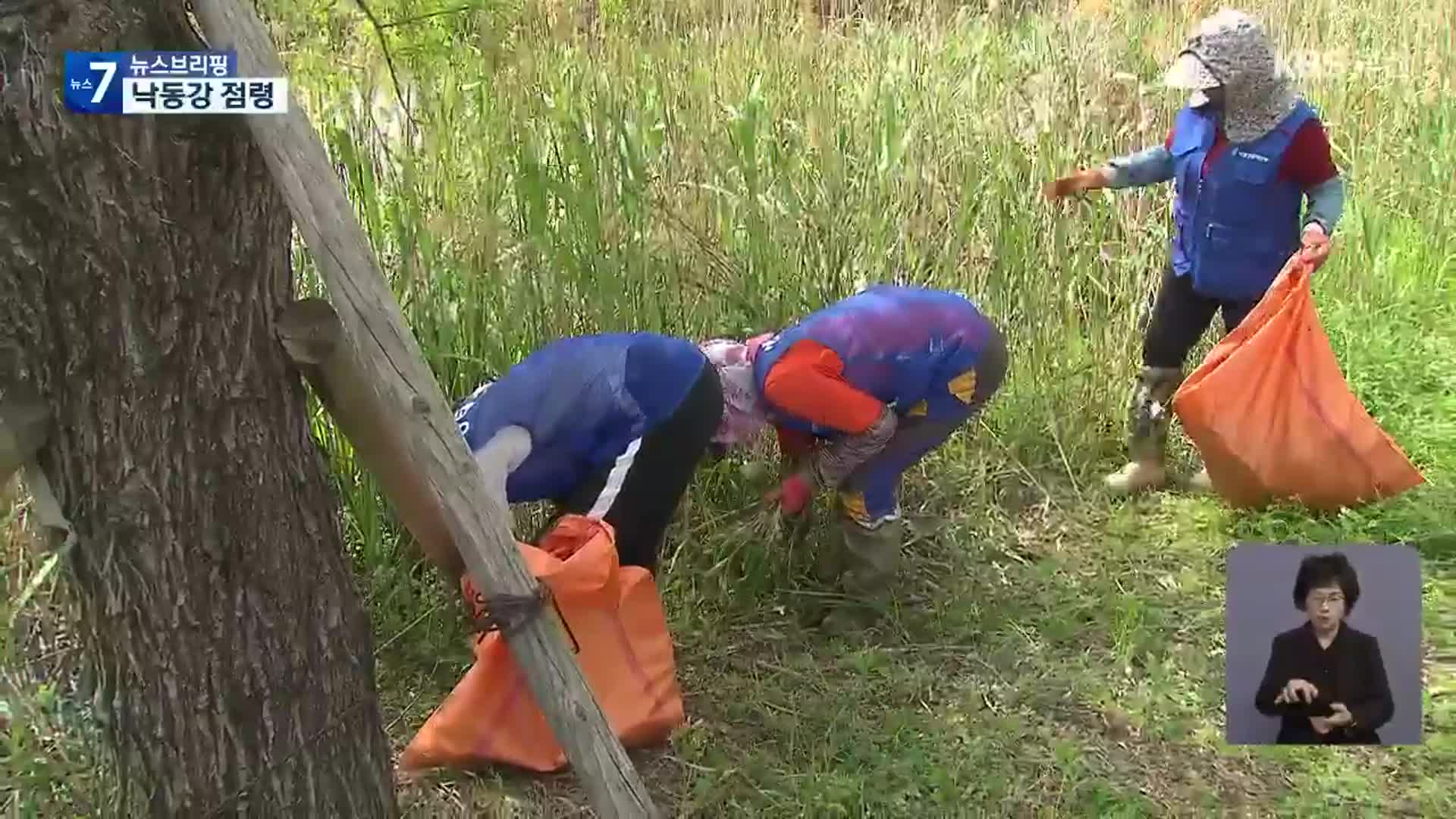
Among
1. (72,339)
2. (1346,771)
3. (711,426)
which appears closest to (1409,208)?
(1346,771)

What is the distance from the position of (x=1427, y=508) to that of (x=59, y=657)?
292cm

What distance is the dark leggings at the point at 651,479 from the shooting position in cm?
229

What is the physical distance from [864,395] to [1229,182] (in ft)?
3.69

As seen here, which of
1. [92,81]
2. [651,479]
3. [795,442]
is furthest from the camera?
[795,442]

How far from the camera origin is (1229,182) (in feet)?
9.63

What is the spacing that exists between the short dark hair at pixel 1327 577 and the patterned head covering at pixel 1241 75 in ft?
5.39

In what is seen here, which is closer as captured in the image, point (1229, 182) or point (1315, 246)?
point (1315, 246)

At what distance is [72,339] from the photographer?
1519mm

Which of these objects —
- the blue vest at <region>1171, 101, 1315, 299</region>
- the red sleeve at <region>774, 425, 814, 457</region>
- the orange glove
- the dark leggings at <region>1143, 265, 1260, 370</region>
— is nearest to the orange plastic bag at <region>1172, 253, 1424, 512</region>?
the blue vest at <region>1171, 101, 1315, 299</region>

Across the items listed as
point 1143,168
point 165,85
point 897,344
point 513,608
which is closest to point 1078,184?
point 1143,168

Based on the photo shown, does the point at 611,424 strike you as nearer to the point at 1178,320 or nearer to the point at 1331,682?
the point at 1331,682

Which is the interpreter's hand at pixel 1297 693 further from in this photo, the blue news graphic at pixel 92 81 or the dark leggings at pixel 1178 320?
the dark leggings at pixel 1178 320

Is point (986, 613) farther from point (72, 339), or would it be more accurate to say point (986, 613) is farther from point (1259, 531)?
point (72, 339)

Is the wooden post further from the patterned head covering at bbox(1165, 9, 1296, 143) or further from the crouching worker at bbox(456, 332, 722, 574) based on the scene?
the patterned head covering at bbox(1165, 9, 1296, 143)
